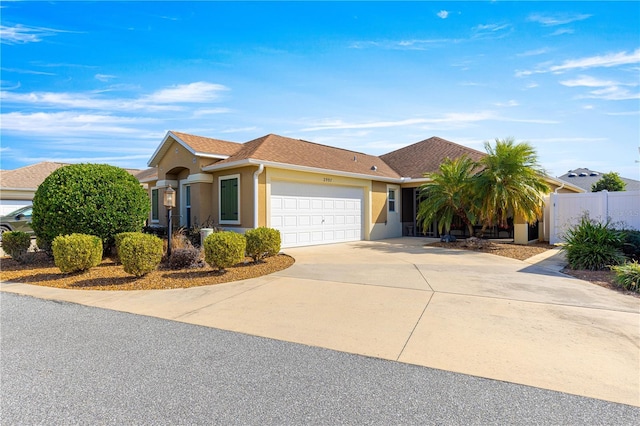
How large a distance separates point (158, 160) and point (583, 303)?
Answer: 16.7 meters

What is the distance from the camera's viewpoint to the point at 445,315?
5.32 metres

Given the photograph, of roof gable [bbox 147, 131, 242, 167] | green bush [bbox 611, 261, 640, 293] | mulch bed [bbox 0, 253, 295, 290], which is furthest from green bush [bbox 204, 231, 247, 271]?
green bush [bbox 611, 261, 640, 293]

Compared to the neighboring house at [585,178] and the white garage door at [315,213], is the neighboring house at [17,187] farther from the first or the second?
the neighboring house at [585,178]

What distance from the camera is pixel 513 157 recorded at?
1298 centimetres

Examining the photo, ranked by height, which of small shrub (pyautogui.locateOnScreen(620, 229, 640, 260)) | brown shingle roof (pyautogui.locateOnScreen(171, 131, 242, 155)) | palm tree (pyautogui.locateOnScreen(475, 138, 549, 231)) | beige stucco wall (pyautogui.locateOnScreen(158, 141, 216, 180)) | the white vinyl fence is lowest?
small shrub (pyautogui.locateOnScreen(620, 229, 640, 260))

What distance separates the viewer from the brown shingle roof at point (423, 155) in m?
18.0

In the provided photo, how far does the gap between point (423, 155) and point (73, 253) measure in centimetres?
1682

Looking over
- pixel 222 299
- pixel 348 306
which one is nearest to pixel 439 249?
pixel 348 306

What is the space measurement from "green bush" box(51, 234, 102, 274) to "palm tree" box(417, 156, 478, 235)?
38.9ft

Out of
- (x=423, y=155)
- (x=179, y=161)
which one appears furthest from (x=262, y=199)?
(x=423, y=155)

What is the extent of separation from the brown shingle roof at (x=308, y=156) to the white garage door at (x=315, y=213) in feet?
3.13

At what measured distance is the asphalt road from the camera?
9.04 feet

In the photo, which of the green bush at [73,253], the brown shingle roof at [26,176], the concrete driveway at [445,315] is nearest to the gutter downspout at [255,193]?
the concrete driveway at [445,315]

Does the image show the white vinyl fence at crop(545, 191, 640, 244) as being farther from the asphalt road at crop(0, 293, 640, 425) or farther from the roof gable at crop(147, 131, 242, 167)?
the roof gable at crop(147, 131, 242, 167)
